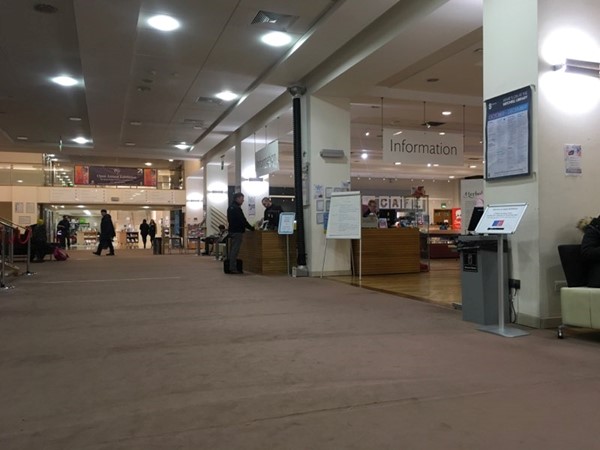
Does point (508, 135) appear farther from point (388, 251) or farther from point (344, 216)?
point (388, 251)

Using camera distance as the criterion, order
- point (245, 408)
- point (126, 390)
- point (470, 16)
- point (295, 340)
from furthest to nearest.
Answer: point (470, 16) → point (295, 340) → point (126, 390) → point (245, 408)

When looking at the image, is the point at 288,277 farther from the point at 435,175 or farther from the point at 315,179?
the point at 435,175

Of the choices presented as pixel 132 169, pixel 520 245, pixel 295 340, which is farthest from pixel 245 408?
pixel 132 169

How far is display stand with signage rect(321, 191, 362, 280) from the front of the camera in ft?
24.5

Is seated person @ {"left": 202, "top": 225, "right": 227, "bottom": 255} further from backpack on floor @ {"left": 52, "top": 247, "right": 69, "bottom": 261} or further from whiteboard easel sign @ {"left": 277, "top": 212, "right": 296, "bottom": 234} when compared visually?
whiteboard easel sign @ {"left": 277, "top": 212, "right": 296, "bottom": 234}

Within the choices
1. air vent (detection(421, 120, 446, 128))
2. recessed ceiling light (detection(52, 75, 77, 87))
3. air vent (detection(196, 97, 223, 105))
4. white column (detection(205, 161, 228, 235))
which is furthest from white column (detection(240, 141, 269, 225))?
recessed ceiling light (detection(52, 75, 77, 87))

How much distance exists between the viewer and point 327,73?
25.3 feet

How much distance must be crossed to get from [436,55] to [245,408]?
664 centimetres

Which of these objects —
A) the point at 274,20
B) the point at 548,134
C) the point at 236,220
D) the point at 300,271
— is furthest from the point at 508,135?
the point at 236,220

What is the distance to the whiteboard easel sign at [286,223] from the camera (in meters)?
8.71

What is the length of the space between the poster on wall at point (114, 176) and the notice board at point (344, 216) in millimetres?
17180

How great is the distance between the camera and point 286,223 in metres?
8.77

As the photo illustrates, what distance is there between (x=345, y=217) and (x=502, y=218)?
149 inches

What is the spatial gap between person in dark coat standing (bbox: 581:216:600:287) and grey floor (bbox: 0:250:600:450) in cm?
47
